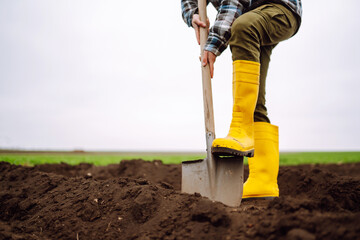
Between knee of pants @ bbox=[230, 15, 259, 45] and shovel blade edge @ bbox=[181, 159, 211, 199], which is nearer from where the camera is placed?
knee of pants @ bbox=[230, 15, 259, 45]

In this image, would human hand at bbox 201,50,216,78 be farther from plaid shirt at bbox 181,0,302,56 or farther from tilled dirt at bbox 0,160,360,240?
tilled dirt at bbox 0,160,360,240

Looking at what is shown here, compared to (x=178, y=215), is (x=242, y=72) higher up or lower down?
higher up

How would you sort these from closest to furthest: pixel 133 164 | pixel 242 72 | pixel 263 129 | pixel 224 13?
1. pixel 242 72
2. pixel 224 13
3. pixel 263 129
4. pixel 133 164

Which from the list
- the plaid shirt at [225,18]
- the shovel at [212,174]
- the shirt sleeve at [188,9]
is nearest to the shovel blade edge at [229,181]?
the shovel at [212,174]

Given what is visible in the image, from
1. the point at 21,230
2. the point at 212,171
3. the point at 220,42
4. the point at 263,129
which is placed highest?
the point at 220,42

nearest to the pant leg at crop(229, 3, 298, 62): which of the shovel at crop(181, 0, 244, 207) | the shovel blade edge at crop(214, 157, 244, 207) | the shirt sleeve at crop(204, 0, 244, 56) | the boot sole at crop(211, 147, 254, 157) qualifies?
the shirt sleeve at crop(204, 0, 244, 56)

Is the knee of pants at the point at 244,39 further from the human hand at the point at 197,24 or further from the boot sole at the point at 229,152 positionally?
the boot sole at the point at 229,152

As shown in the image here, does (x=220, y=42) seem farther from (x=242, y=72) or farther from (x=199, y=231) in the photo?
(x=199, y=231)

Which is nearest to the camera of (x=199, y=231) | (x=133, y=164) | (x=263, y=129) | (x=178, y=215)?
(x=199, y=231)

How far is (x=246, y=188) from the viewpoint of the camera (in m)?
2.74

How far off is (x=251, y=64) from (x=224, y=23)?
1.51 ft

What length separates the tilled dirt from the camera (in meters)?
1.39

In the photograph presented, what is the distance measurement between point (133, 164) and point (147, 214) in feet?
12.6

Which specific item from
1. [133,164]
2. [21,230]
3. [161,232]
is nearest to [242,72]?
[161,232]
